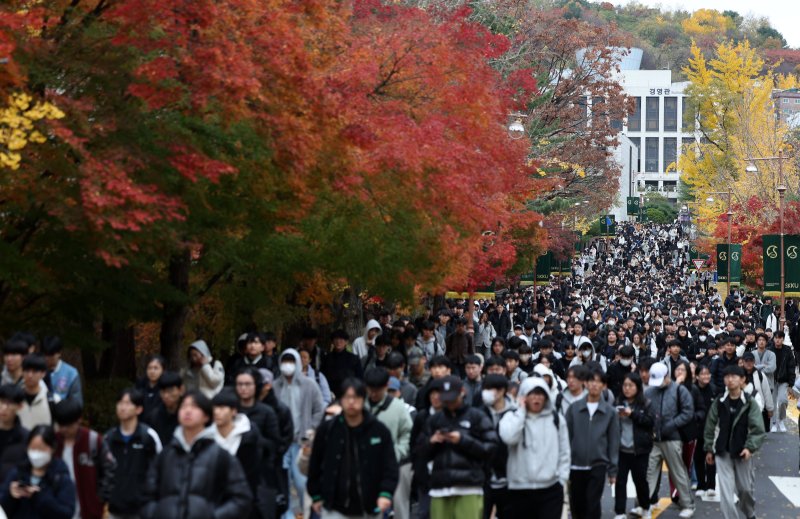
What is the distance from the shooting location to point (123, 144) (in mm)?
12750

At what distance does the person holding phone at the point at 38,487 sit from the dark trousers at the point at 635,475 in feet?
20.7

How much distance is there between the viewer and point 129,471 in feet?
27.5

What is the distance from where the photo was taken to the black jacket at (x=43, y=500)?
7727 mm

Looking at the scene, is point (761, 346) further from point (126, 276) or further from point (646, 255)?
point (646, 255)

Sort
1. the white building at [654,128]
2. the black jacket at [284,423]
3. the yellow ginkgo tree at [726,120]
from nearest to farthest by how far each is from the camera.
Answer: the black jacket at [284,423] → the yellow ginkgo tree at [726,120] → the white building at [654,128]

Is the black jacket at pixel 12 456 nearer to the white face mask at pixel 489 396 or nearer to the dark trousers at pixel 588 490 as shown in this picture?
the white face mask at pixel 489 396

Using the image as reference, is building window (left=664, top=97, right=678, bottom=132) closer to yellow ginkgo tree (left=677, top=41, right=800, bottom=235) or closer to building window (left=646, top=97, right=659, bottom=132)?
building window (left=646, top=97, right=659, bottom=132)

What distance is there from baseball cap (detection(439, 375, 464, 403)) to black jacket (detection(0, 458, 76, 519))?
2629 mm

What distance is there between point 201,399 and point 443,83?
45.5ft

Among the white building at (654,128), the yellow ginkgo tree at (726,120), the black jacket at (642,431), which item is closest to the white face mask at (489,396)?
the black jacket at (642,431)

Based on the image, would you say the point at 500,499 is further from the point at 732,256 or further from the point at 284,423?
the point at 732,256

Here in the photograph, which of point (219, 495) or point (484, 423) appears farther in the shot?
point (484, 423)

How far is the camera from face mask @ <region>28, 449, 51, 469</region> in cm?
771

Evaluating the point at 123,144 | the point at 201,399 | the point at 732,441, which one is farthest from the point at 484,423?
the point at 123,144
